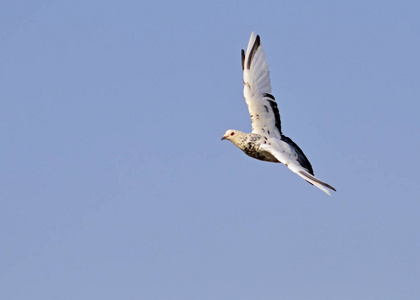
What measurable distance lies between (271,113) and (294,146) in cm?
283

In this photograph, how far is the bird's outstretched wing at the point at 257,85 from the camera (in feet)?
134

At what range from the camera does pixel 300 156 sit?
3778 cm

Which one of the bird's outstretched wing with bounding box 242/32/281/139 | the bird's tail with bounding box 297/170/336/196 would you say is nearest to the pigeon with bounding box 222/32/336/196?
the bird's outstretched wing with bounding box 242/32/281/139

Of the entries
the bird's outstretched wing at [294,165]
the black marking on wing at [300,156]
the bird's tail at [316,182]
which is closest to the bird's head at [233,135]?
the bird's outstretched wing at [294,165]

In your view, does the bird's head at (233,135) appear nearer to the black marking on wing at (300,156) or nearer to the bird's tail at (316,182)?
the black marking on wing at (300,156)

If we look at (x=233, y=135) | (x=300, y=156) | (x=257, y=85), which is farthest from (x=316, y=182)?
(x=257, y=85)

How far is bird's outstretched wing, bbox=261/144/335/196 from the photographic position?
1190 inches

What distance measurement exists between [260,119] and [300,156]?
3821 millimetres

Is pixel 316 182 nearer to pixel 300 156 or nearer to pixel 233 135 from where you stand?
pixel 300 156

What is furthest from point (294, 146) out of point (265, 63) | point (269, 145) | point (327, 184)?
point (327, 184)

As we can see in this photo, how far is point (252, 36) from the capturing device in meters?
41.8

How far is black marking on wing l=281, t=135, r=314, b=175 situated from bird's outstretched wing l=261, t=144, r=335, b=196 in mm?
440

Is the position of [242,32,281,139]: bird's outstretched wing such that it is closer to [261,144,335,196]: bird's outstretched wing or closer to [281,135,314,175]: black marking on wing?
[281,135,314,175]: black marking on wing

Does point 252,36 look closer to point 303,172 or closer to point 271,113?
point 271,113
